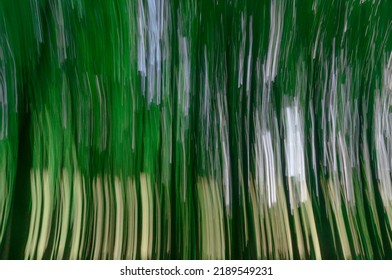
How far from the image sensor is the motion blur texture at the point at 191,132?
1.23 ft

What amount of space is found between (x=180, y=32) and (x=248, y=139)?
15cm

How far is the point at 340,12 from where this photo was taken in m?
0.38

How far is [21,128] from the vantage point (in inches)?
14.9

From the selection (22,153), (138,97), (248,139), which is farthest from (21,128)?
(248,139)

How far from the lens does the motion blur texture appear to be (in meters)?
0.37

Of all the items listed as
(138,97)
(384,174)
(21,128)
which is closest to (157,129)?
(138,97)

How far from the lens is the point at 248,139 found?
0.38m

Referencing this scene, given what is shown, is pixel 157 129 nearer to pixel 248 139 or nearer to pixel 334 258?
pixel 248 139

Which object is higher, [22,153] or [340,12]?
[340,12]

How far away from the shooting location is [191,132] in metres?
0.38
